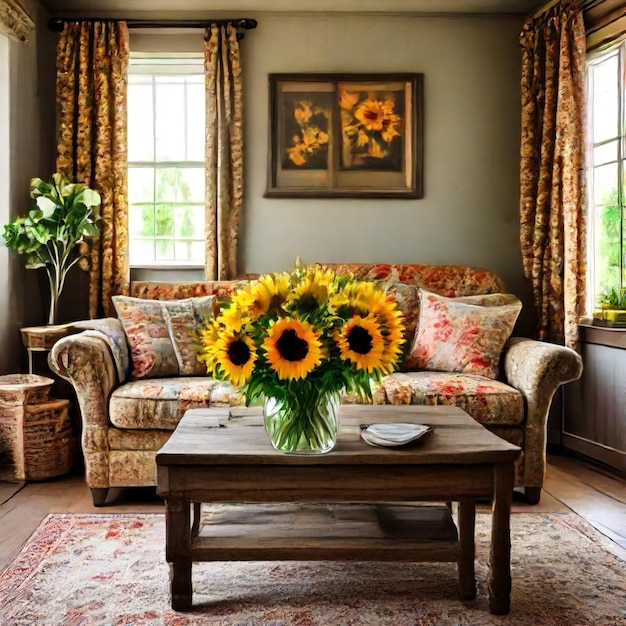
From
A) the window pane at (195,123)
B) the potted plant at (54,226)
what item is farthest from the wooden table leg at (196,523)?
the window pane at (195,123)

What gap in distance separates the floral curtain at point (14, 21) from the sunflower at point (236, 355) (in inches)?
111

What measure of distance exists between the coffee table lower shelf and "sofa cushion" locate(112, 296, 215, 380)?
1.24 meters

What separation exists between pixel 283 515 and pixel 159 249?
266cm

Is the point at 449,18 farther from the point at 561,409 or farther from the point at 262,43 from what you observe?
the point at 561,409

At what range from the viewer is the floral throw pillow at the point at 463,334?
3473 millimetres

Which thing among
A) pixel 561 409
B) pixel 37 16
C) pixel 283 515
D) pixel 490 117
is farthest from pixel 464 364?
pixel 37 16

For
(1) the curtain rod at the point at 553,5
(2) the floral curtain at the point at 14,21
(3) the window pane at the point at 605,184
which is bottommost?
(3) the window pane at the point at 605,184

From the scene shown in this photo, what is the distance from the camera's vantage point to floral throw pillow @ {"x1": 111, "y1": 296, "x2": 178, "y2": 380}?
3441 mm

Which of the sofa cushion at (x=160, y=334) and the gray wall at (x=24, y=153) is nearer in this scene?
the sofa cushion at (x=160, y=334)

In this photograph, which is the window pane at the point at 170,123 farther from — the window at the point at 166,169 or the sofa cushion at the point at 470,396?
the sofa cushion at the point at 470,396

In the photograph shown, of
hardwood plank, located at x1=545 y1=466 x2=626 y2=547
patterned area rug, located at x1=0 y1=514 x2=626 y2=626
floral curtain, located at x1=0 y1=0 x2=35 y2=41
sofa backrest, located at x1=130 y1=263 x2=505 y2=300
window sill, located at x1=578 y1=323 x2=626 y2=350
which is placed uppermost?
floral curtain, located at x1=0 y1=0 x2=35 y2=41

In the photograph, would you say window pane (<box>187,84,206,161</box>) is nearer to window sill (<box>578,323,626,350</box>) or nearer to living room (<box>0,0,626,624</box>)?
living room (<box>0,0,626,624</box>)

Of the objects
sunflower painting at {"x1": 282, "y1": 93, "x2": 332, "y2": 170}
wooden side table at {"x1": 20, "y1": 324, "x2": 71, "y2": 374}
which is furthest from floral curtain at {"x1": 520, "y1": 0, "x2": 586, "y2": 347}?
wooden side table at {"x1": 20, "y1": 324, "x2": 71, "y2": 374}

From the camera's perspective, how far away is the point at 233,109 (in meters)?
4.29
